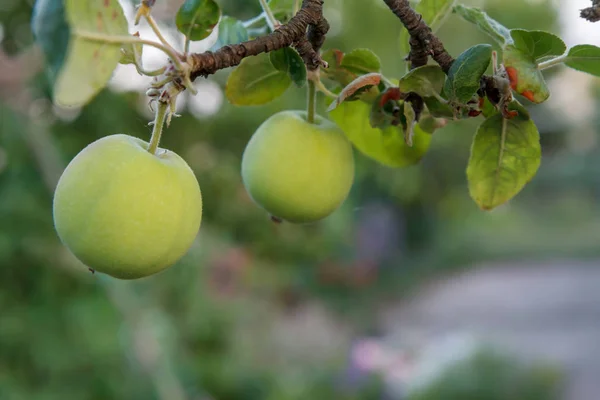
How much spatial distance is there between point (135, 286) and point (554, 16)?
14.2 feet

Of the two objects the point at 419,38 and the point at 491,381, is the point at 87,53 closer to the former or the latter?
the point at 419,38

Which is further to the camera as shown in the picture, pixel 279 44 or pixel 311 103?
pixel 311 103

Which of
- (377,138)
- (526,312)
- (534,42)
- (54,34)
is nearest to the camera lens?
(54,34)

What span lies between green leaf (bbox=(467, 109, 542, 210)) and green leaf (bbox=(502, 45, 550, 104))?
0.03m

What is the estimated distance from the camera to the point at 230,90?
403 millimetres

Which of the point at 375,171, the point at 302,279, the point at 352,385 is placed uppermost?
the point at 375,171

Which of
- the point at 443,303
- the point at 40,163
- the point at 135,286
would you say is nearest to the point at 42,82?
the point at 40,163

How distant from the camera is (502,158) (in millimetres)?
367

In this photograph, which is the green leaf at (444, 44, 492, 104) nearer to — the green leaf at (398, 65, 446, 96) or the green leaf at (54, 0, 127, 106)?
the green leaf at (398, 65, 446, 96)

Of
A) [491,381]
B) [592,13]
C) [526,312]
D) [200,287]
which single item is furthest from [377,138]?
[526,312]

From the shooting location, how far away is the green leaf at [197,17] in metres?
0.33

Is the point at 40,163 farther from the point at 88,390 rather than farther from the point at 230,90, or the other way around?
the point at 230,90

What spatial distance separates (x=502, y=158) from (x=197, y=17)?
20 centimetres

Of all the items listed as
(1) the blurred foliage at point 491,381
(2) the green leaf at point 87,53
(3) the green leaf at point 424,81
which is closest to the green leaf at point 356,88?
(3) the green leaf at point 424,81
